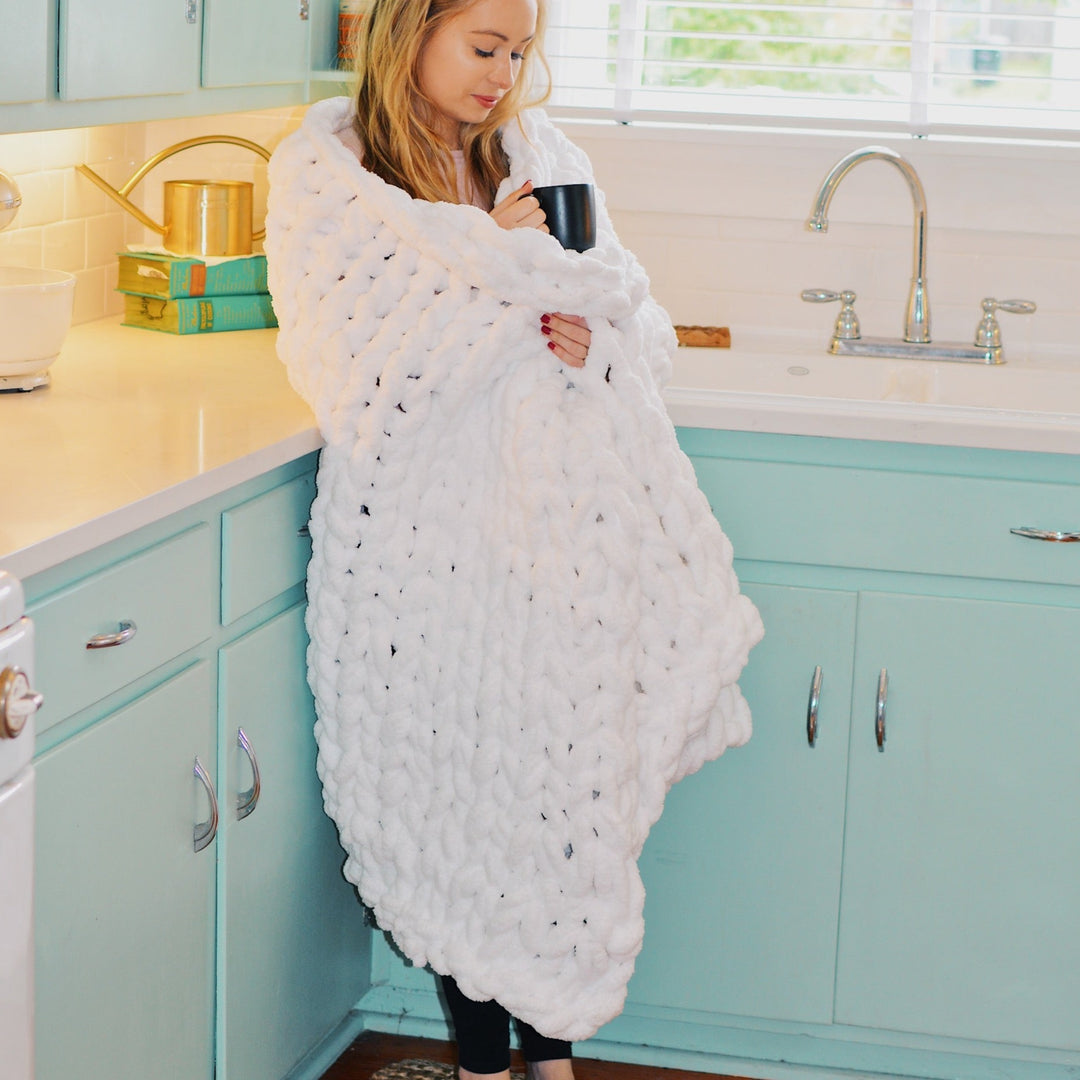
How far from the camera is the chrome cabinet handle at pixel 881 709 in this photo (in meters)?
2.05

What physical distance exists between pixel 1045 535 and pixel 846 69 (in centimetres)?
94

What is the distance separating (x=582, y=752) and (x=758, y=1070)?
30.0 inches

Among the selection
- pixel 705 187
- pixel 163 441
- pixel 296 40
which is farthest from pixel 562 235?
pixel 705 187

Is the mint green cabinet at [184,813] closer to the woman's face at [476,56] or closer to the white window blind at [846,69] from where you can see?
the woman's face at [476,56]

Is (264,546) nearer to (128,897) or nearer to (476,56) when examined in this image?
(128,897)

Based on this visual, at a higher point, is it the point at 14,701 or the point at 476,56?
the point at 476,56

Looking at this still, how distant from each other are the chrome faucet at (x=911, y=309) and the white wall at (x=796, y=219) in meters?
0.05

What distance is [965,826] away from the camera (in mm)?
2068

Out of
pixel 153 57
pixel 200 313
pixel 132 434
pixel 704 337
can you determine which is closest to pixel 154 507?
pixel 132 434

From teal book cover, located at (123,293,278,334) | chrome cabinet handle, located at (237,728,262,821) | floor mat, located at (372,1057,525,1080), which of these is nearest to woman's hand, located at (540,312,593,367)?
chrome cabinet handle, located at (237,728,262,821)

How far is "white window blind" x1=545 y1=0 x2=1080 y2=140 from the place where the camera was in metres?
2.49

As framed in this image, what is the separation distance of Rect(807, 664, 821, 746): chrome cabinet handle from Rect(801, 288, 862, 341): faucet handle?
670mm

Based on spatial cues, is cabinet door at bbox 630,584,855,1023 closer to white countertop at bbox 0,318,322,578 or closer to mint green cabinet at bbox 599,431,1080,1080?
mint green cabinet at bbox 599,431,1080,1080

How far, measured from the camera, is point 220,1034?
175 cm
